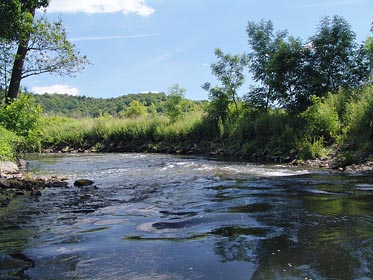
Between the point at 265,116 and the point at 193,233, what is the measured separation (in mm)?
16217

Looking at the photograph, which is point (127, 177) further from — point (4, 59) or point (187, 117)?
point (187, 117)

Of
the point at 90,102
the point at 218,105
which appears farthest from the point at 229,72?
the point at 90,102

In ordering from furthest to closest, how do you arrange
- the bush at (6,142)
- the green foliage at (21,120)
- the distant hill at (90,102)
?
the distant hill at (90,102) < the green foliage at (21,120) < the bush at (6,142)

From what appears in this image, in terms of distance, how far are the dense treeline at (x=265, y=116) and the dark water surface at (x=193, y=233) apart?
5.69 m

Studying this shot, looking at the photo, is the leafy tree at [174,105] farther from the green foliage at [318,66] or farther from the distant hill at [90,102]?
the distant hill at [90,102]

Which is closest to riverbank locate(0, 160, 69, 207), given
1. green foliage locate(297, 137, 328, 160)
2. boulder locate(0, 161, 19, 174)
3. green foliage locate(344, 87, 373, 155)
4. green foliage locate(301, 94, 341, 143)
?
boulder locate(0, 161, 19, 174)

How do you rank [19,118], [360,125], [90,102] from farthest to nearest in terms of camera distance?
1. [90,102]
2. [360,125]
3. [19,118]

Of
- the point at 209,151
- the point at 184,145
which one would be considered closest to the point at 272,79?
the point at 209,151

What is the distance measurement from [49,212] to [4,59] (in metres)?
11.7

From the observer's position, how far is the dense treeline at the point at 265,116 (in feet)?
47.0

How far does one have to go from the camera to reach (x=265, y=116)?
2061 centimetres

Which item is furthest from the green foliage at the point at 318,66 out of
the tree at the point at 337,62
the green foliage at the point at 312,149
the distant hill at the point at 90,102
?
the distant hill at the point at 90,102

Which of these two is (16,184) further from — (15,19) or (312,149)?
(312,149)

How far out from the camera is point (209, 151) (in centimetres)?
2217
